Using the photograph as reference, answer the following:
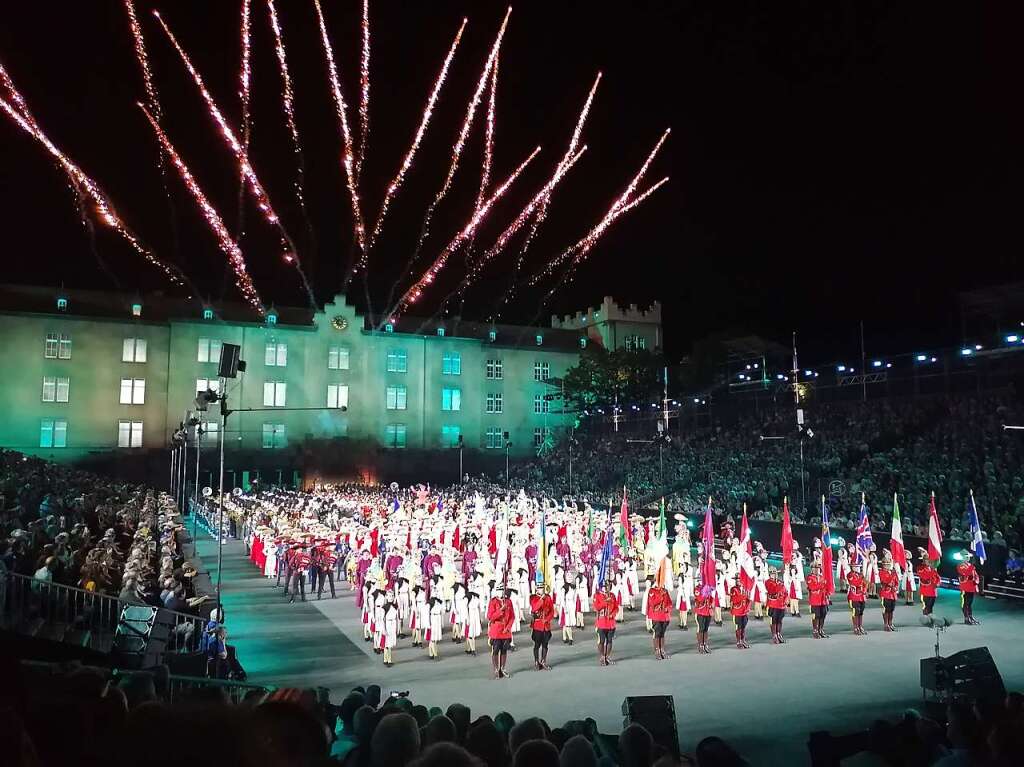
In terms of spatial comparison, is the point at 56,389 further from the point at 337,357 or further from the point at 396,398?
the point at 396,398

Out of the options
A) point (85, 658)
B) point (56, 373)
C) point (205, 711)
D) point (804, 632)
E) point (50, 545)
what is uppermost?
point (56, 373)

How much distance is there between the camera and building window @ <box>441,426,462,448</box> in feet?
183

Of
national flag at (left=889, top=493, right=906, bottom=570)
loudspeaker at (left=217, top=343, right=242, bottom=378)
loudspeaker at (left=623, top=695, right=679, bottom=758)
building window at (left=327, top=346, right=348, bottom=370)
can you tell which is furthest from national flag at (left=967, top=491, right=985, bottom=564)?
building window at (left=327, top=346, right=348, bottom=370)

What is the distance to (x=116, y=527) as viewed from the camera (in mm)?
19594

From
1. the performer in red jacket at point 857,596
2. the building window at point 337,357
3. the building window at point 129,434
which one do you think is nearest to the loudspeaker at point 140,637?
the performer in red jacket at point 857,596

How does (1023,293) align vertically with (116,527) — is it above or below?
above

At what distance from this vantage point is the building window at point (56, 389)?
147ft

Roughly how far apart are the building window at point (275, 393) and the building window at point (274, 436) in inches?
59.8

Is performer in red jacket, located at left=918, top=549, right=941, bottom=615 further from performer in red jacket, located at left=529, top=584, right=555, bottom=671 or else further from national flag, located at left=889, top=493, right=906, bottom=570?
performer in red jacket, located at left=529, top=584, right=555, bottom=671

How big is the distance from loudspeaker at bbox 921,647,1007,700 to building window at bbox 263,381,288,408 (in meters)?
46.8

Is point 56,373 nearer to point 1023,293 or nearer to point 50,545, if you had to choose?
point 50,545

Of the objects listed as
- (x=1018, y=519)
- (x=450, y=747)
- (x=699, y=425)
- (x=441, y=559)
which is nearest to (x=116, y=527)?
(x=441, y=559)

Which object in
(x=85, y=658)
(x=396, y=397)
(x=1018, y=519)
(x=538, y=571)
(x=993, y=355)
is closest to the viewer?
(x=85, y=658)

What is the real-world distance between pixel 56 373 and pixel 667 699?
48.3 meters
